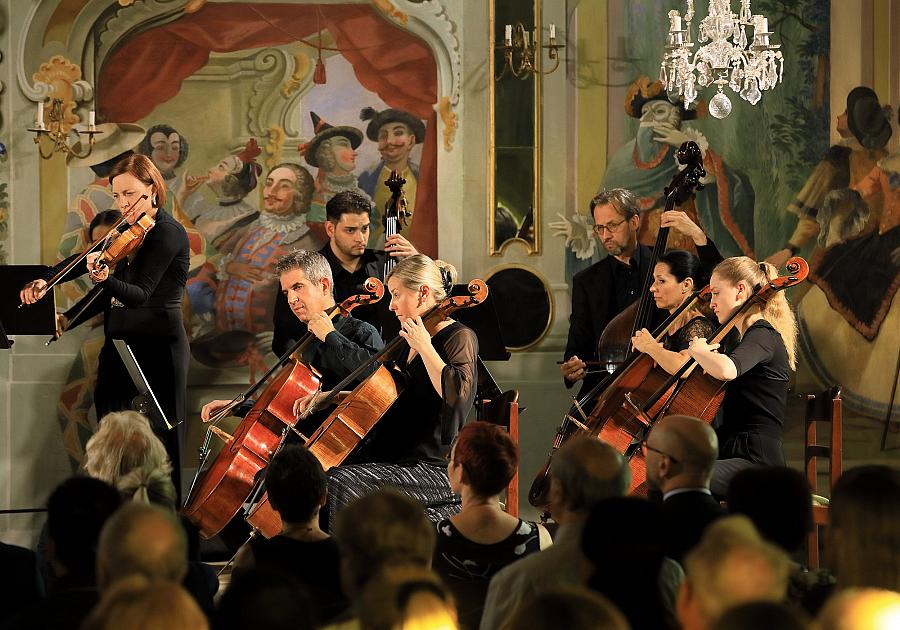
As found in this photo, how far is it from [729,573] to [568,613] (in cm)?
43

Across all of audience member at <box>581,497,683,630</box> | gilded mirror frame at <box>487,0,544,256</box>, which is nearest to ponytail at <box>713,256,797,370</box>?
gilded mirror frame at <box>487,0,544,256</box>

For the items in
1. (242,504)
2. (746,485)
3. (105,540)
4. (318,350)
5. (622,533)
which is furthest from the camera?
(318,350)

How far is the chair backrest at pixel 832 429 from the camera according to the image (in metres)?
4.74

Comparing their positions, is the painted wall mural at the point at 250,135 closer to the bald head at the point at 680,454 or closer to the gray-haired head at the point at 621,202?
the gray-haired head at the point at 621,202

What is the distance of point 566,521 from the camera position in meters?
2.81

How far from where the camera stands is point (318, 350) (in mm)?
5023

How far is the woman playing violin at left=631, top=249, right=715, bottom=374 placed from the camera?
15.3 ft

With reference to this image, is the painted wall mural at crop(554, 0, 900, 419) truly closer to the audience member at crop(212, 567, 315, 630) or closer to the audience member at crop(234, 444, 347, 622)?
the audience member at crop(234, 444, 347, 622)

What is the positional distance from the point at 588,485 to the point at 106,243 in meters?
2.98

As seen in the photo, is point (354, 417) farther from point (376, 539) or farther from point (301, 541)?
point (376, 539)

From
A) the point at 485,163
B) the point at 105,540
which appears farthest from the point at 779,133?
the point at 105,540

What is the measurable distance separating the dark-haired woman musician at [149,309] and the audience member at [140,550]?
312cm

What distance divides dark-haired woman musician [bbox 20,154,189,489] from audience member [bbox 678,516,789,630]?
11.9 ft

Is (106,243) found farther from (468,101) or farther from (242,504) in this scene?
(468,101)
